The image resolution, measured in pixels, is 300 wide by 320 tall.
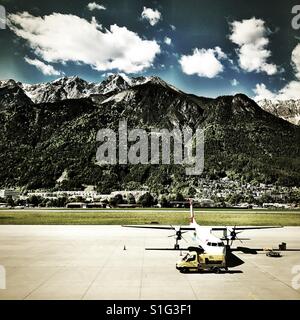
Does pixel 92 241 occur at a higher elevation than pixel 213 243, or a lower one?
lower

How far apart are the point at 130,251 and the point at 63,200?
146m

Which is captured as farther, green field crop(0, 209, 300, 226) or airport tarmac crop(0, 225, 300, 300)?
→ green field crop(0, 209, 300, 226)

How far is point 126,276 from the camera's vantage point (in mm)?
21234

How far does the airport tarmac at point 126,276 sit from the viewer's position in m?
17.1

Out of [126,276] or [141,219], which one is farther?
[141,219]

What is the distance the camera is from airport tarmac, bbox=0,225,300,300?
17141 millimetres

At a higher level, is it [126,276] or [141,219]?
[126,276]

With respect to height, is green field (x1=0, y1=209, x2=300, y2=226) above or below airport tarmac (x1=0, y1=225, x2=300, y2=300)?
below

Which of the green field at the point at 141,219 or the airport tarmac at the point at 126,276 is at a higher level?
the airport tarmac at the point at 126,276

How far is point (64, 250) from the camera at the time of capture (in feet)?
105

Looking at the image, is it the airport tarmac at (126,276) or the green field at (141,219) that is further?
the green field at (141,219)
